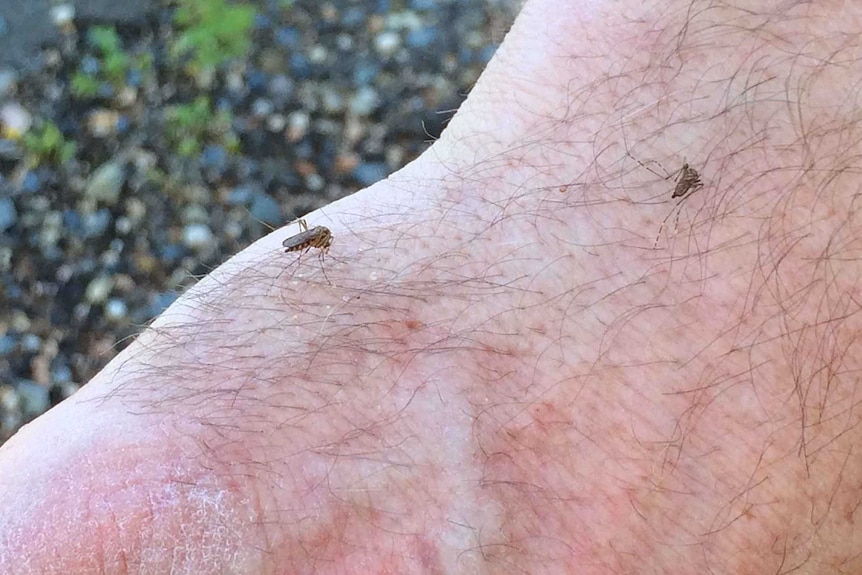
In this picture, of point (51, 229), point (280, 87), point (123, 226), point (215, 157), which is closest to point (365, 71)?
point (280, 87)

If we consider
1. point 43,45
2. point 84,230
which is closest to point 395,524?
point 84,230

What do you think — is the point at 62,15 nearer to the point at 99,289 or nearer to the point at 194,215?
the point at 194,215

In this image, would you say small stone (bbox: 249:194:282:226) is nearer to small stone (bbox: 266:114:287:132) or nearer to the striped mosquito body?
small stone (bbox: 266:114:287:132)

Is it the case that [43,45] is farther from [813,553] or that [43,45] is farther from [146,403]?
[813,553]

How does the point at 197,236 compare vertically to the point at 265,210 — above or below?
below

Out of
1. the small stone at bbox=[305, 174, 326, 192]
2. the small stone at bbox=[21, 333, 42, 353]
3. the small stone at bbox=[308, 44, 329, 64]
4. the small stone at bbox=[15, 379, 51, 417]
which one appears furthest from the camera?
the small stone at bbox=[308, 44, 329, 64]

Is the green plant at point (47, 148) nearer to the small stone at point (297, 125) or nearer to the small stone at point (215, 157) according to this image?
the small stone at point (215, 157)

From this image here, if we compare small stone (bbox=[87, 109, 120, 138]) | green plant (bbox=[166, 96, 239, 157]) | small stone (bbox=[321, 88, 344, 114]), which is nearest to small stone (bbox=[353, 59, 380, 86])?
small stone (bbox=[321, 88, 344, 114])
